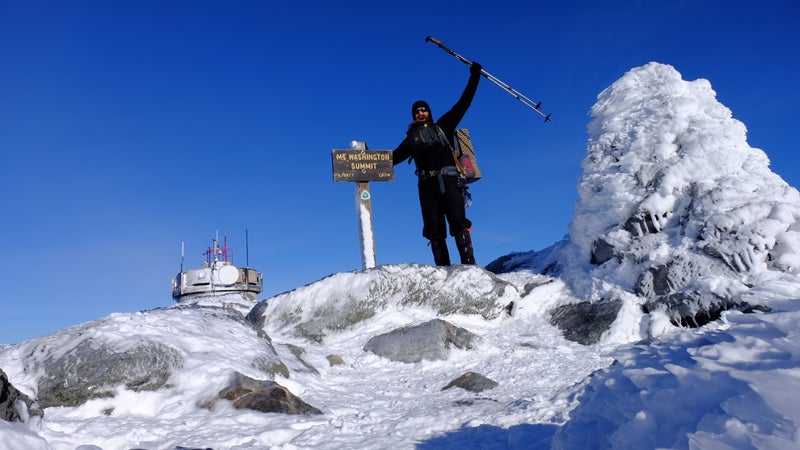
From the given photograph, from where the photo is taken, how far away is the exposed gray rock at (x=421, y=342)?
636cm

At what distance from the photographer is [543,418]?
3488 millimetres

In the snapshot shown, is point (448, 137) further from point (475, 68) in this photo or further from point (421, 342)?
point (421, 342)

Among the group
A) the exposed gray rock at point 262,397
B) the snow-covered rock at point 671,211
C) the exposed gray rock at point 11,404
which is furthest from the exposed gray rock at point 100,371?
the snow-covered rock at point 671,211

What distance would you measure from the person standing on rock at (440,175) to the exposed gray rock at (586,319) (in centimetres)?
207

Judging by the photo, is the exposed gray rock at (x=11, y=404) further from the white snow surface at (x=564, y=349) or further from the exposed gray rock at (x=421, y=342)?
the exposed gray rock at (x=421, y=342)

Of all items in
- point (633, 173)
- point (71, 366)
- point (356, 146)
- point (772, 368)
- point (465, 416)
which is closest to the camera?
point (772, 368)

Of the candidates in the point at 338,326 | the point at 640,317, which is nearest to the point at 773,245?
the point at 640,317

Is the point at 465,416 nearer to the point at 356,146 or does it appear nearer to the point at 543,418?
the point at 543,418

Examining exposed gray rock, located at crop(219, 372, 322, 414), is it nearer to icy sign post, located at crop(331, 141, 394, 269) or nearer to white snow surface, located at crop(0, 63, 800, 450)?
white snow surface, located at crop(0, 63, 800, 450)

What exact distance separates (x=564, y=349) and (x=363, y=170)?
20.6 feet

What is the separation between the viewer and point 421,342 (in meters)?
6.51

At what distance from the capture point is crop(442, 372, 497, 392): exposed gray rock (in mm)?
4984

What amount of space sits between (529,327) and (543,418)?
420 centimetres

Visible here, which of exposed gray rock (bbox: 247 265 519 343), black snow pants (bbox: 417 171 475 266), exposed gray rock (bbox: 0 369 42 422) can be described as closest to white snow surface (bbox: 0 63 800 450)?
exposed gray rock (bbox: 247 265 519 343)
